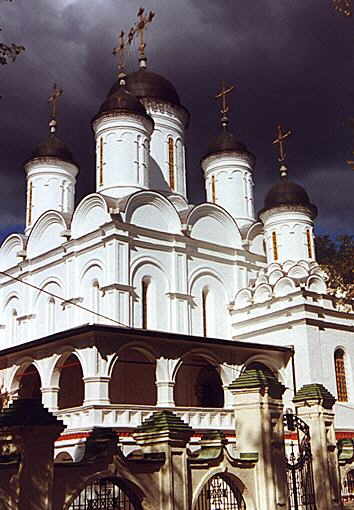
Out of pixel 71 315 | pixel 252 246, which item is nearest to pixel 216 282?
pixel 252 246

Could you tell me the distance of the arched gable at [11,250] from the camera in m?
24.0

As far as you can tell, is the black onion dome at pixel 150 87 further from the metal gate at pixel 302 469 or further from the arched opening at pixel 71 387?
the metal gate at pixel 302 469

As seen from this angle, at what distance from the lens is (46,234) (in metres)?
23.2

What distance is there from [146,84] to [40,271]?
854 centimetres

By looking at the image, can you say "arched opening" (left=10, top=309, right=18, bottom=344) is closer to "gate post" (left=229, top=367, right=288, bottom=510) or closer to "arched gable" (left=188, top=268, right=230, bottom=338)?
"arched gable" (left=188, top=268, right=230, bottom=338)

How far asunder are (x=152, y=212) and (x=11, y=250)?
6422mm

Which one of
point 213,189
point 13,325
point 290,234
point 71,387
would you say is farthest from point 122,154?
point 71,387

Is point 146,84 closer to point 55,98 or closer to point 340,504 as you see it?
point 55,98

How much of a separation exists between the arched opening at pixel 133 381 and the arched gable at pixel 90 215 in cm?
430

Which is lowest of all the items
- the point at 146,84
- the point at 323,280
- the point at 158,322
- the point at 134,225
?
the point at 158,322

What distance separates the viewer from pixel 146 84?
25891 mm

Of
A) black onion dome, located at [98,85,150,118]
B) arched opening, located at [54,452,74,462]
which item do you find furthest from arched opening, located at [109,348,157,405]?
black onion dome, located at [98,85,150,118]

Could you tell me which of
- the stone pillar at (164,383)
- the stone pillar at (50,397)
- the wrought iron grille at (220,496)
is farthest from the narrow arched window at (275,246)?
the wrought iron grille at (220,496)

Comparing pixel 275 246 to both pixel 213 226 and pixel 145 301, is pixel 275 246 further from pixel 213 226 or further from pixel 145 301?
pixel 145 301
